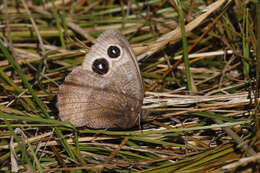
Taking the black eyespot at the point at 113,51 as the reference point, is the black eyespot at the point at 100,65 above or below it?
below

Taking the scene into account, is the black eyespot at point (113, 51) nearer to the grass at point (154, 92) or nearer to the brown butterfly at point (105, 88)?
the brown butterfly at point (105, 88)

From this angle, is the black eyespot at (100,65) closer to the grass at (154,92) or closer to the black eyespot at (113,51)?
the black eyespot at (113,51)

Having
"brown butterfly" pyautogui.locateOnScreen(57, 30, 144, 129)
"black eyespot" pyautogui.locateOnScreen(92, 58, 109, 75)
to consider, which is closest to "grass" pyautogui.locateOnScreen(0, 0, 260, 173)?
"brown butterfly" pyautogui.locateOnScreen(57, 30, 144, 129)

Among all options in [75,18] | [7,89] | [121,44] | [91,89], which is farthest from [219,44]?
[7,89]

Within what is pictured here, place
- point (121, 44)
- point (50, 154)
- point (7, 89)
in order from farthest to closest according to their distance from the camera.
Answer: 1. point (7, 89)
2. point (50, 154)
3. point (121, 44)

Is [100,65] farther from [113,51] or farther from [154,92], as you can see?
[154,92]

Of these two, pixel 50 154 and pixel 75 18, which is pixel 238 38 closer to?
pixel 75 18

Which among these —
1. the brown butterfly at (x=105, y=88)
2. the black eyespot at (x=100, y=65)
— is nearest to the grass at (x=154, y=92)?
the brown butterfly at (x=105, y=88)

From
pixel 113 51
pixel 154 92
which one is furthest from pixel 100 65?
pixel 154 92
